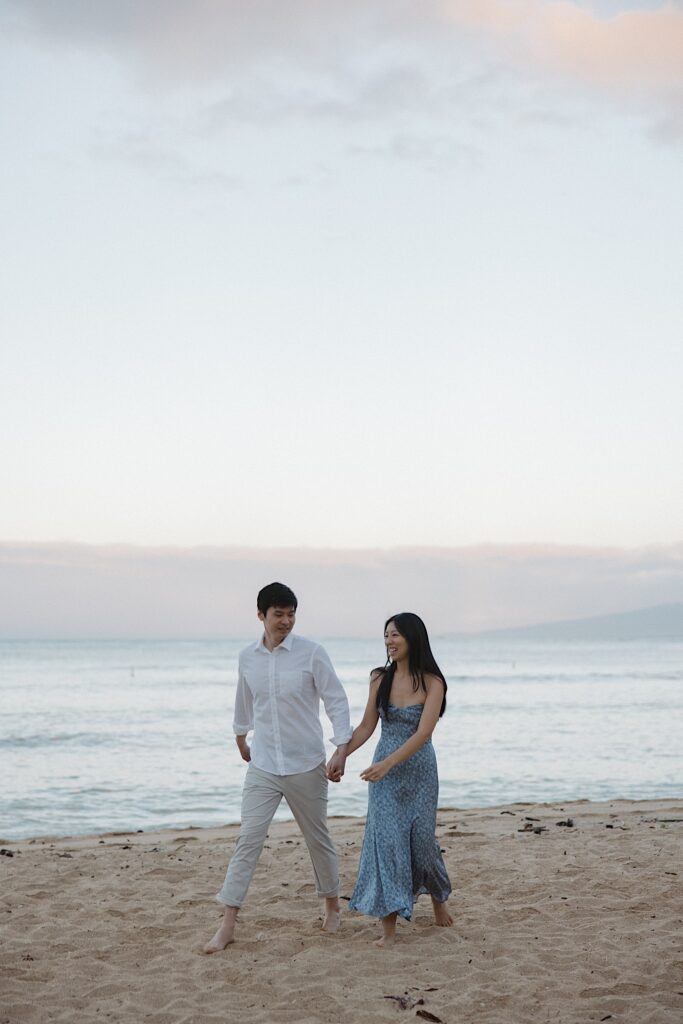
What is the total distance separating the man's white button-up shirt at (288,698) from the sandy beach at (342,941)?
1.12m

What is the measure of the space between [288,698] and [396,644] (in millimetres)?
710

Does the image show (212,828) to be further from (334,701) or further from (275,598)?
(275,598)

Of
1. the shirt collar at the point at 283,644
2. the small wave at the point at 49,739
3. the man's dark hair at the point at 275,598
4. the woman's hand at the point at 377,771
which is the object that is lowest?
the small wave at the point at 49,739

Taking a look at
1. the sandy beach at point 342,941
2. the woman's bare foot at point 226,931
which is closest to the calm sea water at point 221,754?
the sandy beach at point 342,941

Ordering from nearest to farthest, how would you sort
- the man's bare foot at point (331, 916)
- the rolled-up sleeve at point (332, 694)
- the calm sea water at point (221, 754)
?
the rolled-up sleeve at point (332, 694) < the man's bare foot at point (331, 916) < the calm sea water at point (221, 754)

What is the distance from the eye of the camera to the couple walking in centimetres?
591

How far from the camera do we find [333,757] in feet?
19.3

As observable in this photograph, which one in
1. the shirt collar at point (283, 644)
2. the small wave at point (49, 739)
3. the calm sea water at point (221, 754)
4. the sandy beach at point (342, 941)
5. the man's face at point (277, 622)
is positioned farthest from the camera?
the small wave at point (49, 739)

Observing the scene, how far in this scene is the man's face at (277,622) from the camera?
5.89m

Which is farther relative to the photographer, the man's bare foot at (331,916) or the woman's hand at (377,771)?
the man's bare foot at (331,916)

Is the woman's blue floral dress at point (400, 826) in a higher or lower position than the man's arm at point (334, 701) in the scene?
lower

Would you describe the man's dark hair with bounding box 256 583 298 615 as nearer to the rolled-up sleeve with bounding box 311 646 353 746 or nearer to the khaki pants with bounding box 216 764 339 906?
the rolled-up sleeve with bounding box 311 646 353 746

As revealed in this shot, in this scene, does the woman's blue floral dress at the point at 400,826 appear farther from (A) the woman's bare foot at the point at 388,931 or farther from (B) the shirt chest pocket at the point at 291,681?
(B) the shirt chest pocket at the point at 291,681

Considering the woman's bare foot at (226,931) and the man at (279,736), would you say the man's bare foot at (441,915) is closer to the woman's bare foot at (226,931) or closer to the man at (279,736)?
the man at (279,736)
